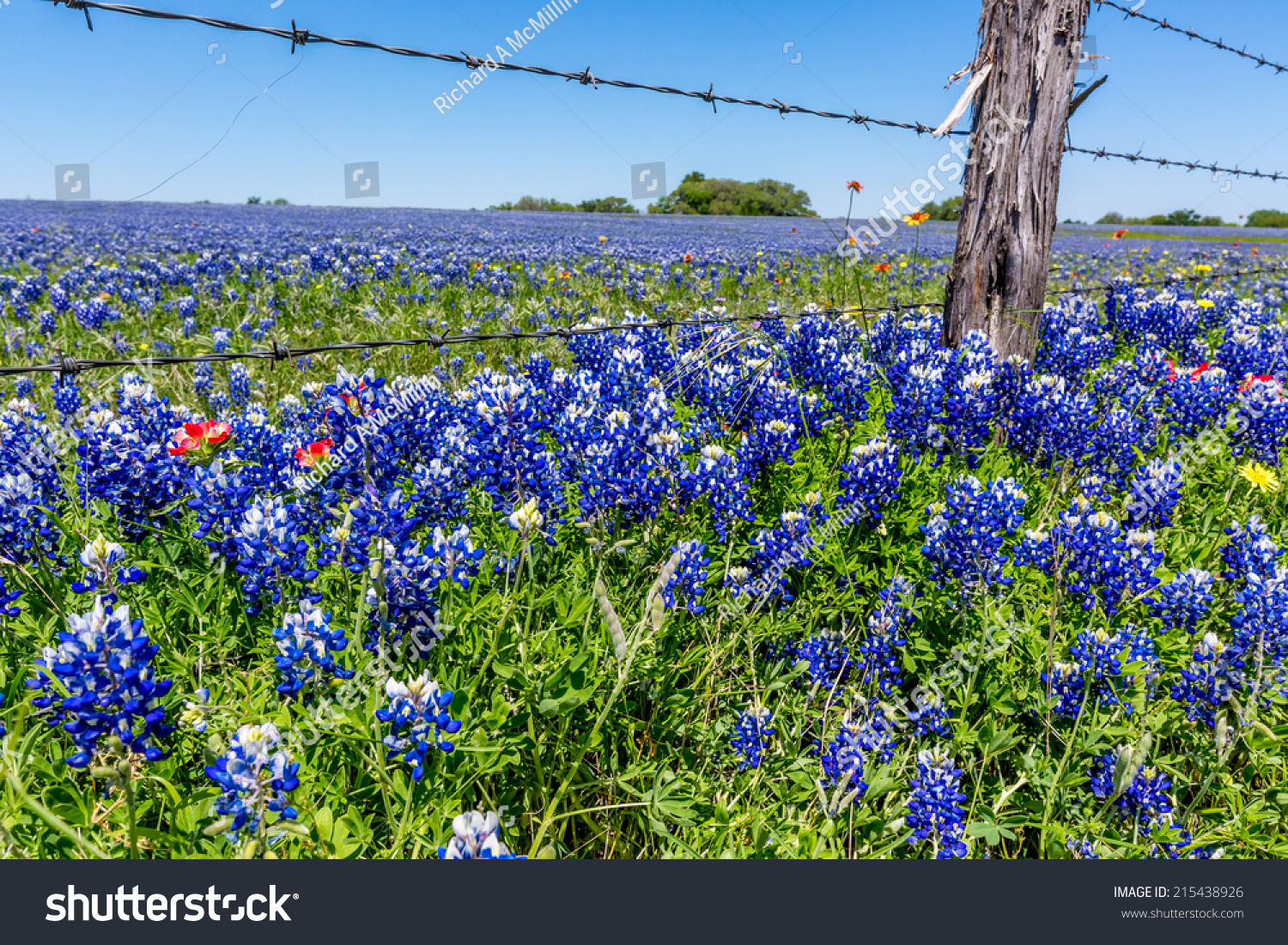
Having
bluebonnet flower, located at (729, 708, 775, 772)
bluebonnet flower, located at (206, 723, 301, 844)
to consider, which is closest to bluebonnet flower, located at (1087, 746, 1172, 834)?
bluebonnet flower, located at (729, 708, 775, 772)

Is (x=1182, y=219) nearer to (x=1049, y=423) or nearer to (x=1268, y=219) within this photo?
(x=1268, y=219)

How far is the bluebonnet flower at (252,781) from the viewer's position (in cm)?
129

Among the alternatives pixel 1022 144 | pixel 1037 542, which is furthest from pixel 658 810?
pixel 1022 144

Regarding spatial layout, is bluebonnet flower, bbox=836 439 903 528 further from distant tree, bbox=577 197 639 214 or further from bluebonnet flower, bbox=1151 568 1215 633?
distant tree, bbox=577 197 639 214

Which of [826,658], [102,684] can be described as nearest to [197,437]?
[102,684]

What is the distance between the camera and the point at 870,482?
2.70 m

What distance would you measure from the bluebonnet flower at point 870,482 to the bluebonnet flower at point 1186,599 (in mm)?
919

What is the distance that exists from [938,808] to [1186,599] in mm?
1218

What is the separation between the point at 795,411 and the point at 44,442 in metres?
2.91

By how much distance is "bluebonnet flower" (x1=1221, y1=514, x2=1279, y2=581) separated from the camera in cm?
236

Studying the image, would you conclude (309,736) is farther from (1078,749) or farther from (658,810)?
(1078,749)

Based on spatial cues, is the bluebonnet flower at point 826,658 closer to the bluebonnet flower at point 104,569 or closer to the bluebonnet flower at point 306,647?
the bluebonnet flower at point 306,647

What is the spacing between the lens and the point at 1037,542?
245 centimetres

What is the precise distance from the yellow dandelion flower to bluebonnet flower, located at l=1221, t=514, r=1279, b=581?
2.08 feet
